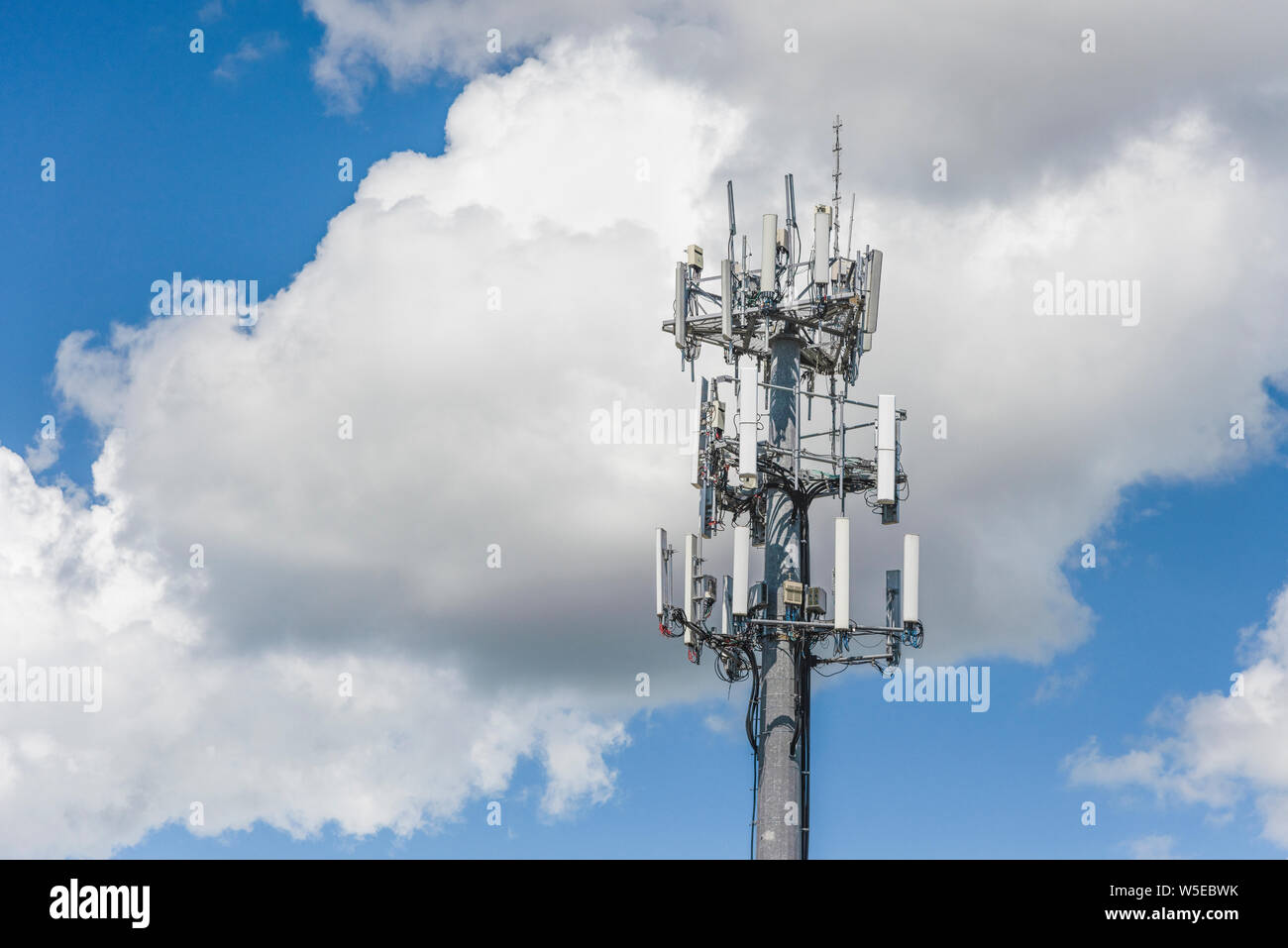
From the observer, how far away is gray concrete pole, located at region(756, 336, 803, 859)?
167 feet

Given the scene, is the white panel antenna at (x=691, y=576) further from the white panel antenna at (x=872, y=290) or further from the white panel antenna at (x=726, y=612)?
the white panel antenna at (x=872, y=290)

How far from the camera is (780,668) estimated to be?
52188 millimetres

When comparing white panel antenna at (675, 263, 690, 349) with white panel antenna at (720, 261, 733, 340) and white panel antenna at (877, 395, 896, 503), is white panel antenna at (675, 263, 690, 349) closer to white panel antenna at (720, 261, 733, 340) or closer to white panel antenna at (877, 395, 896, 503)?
white panel antenna at (720, 261, 733, 340)

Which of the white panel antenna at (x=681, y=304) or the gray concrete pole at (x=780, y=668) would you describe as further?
the white panel antenna at (x=681, y=304)

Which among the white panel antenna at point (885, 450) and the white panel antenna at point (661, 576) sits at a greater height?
the white panel antenna at point (885, 450)

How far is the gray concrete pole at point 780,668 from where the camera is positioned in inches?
2004

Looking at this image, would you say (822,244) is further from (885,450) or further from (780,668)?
(780,668)

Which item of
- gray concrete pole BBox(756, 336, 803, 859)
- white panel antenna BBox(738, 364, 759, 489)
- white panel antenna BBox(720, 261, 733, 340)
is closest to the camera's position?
white panel antenna BBox(738, 364, 759, 489)

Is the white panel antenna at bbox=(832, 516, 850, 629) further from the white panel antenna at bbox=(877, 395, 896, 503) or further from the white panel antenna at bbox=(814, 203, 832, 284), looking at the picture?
the white panel antenna at bbox=(814, 203, 832, 284)

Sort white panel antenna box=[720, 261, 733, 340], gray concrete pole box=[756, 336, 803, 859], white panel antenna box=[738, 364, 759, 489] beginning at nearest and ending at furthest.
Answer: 1. white panel antenna box=[738, 364, 759, 489]
2. gray concrete pole box=[756, 336, 803, 859]
3. white panel antenna box=[720, 261, 733, 340]

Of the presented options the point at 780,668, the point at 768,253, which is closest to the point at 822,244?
the point at 768,253

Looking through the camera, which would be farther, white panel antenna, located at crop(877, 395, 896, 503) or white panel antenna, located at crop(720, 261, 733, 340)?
white panel antenna, located at crop(720, 261, 733, 340)

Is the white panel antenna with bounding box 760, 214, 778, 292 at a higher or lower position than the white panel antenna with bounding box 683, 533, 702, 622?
higher
